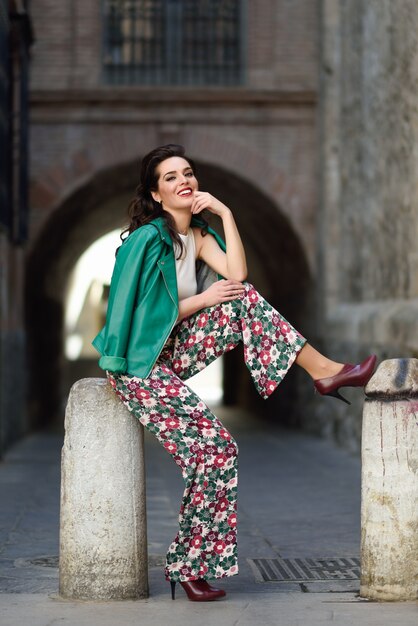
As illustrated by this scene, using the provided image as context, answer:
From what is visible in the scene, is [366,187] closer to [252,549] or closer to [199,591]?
[252,549]

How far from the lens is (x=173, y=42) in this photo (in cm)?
1652

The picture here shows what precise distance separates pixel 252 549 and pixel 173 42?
11011mm

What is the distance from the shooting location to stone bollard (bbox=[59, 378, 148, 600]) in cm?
492

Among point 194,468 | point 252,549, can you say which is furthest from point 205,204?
point 252,549

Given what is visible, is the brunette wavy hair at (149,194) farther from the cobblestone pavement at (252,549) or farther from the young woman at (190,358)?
the cobblestone pavement at (252,549)

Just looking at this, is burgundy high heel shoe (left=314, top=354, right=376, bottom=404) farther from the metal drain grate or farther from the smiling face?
the metal drain grate

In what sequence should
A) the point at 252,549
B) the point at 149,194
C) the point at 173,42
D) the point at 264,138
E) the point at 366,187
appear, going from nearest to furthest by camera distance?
the point at 149,194 → the point at 252,549 → the point at 366,187 → the point at 264,138 → the point at 173,42

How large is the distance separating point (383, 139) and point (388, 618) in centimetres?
890

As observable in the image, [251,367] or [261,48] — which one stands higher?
[261,48]

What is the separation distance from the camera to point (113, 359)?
495 centimetres

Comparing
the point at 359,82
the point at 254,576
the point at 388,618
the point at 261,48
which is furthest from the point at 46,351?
the point at 388,618

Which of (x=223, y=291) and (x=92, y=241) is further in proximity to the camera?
(x=92, y=241)

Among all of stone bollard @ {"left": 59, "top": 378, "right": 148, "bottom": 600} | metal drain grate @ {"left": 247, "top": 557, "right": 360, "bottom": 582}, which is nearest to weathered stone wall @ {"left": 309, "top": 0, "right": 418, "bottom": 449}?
metal drain grate @ {"left": 247, "top": 557, "right": 360, "bottom": 582}

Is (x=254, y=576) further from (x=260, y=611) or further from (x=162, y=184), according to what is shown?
(x=162, y=184)
